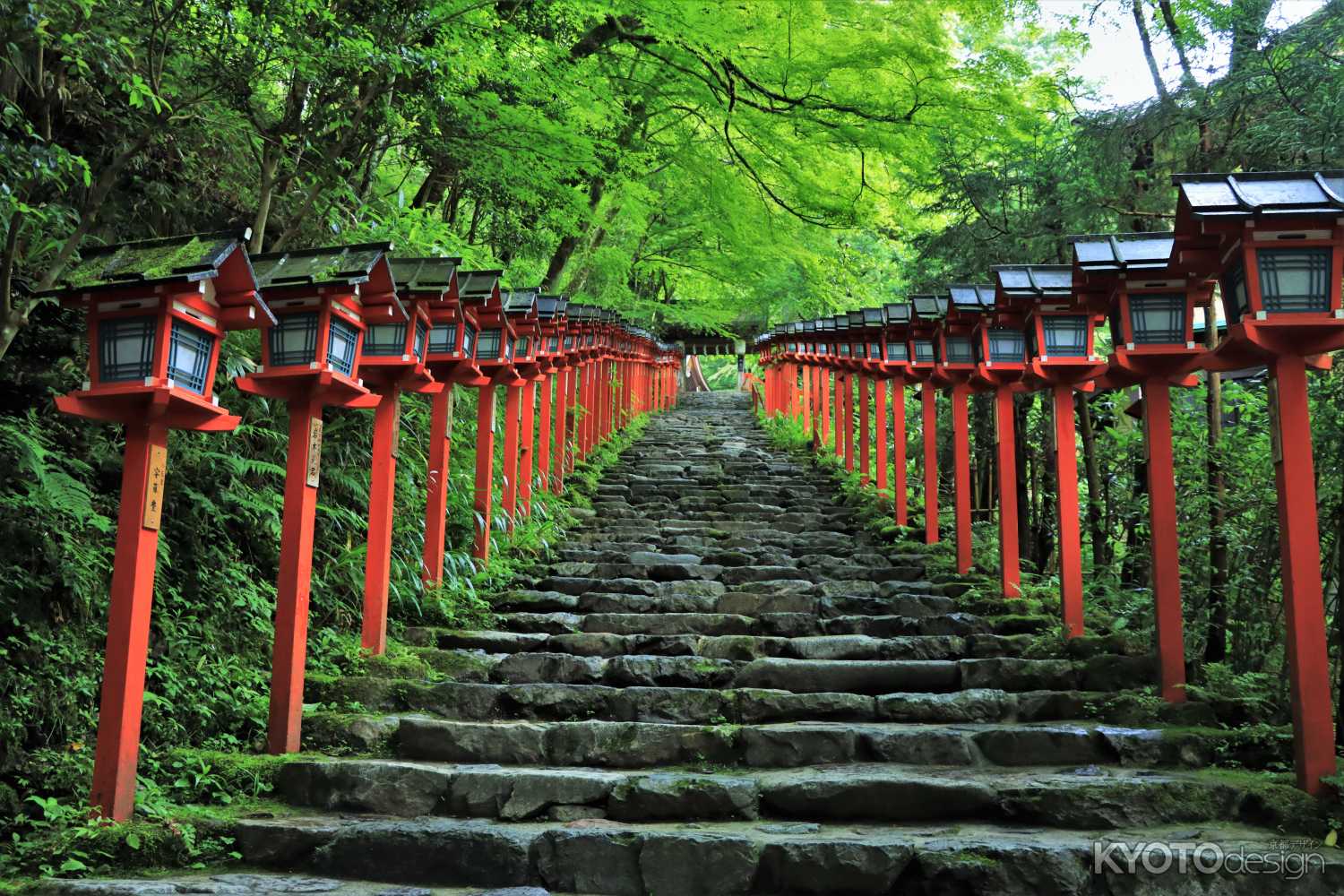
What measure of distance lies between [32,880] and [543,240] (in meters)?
10.6

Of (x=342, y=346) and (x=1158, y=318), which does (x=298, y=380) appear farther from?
(x=1158, y=318)

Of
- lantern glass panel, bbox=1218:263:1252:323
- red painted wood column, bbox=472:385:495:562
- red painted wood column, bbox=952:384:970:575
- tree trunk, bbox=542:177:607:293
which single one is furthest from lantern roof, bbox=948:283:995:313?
tree trunk, bbox=542:177:607:293

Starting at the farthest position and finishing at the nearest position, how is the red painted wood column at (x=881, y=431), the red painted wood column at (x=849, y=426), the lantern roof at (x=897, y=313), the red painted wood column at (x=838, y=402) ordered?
the red painted wood column at (x=838, y=402) → the red painted wood column at (x=849, y=426) → the red painted wood column at (x=881, y=431) → the lantern roof at (x=897, y=313)

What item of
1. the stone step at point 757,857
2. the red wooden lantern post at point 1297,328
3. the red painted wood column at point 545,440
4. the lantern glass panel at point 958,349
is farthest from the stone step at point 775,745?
the red painted wood column at point 545,440

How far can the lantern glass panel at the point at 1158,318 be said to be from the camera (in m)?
6.02

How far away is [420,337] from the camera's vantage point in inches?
272

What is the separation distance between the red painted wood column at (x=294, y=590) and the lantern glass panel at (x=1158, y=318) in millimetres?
5012

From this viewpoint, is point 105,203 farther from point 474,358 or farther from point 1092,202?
point 1092,202

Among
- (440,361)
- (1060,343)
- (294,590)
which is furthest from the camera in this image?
(440,361)

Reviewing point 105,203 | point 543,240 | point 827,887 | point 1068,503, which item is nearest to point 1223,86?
point 1068,503

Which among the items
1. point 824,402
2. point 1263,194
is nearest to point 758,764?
point 1263,194

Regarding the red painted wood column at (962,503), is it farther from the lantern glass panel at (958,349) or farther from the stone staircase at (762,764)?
the lantern glass panel at (958,349)

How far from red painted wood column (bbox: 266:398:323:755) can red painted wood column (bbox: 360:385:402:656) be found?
905mm

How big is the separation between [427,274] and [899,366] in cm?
567
